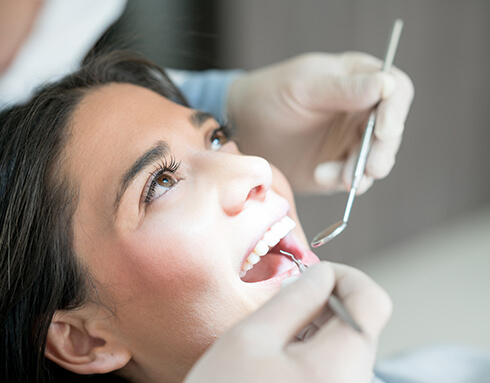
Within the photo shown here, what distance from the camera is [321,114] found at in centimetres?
119

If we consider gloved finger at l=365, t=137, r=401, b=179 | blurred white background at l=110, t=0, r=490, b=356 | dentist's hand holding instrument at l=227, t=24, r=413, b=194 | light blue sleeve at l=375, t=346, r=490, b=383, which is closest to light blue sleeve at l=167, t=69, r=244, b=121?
dentist's hand holding instrument at l=227, t=24, r=413, b=194

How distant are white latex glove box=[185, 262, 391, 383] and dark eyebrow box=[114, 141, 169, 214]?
0.96 ft

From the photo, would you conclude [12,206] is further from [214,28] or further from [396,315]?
[396,315]

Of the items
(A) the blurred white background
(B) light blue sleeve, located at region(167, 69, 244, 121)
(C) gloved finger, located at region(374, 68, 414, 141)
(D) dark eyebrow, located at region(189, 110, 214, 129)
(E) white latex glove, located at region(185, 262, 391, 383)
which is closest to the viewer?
(E) white latex glove, located at region(185, 262, 391, 383)

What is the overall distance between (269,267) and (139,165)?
29 centimetres

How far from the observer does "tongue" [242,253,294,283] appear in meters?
0.88

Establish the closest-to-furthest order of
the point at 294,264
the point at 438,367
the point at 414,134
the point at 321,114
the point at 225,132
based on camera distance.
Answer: the point at 294,264, the point at 225,132, the point at 438,367, the point at 321,114, the point at 414,134

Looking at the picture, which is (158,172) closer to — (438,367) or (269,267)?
(269,267)

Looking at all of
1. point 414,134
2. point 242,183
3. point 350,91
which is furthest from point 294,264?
point 414,134

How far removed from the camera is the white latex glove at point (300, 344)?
0.53 meters

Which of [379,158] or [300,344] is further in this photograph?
[379,158]

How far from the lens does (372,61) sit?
1136 mm

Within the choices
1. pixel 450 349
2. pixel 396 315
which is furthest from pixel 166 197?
pixel 396 315

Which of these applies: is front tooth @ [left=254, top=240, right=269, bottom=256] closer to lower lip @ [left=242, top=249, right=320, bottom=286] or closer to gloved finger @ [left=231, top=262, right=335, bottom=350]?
lower lip @ [left=242, top=249, right=320, bottom=286]
